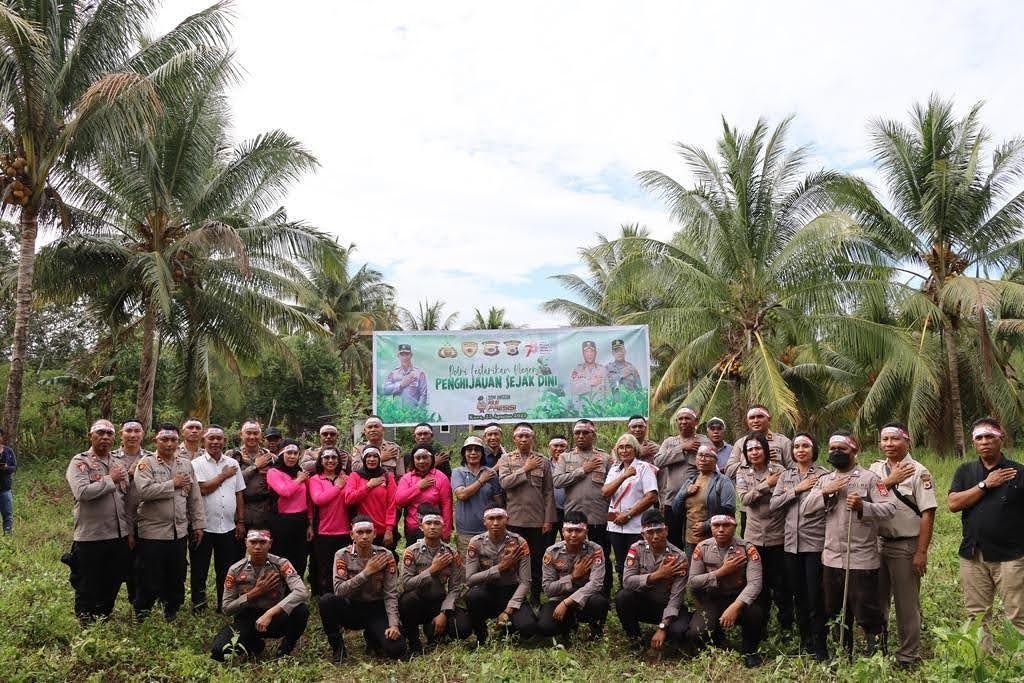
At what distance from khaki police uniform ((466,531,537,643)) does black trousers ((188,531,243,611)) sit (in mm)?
2104

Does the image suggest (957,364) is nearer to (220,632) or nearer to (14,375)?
(220,632)

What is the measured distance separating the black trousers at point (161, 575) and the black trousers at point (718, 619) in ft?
13.6

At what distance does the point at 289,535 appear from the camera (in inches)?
300

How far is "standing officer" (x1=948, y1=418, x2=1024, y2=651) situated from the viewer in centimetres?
563

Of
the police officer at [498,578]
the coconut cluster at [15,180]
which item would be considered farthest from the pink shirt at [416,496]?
the coconut cluster at [15,180]

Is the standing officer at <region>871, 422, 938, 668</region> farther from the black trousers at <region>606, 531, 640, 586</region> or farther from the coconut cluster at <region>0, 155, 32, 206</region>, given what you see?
the coconut cluster at <region>0, 155, 32, 206</region>

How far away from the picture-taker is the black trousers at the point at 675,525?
7.54 meters

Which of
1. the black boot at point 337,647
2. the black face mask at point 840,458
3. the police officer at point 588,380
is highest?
the police officer at point 588,380

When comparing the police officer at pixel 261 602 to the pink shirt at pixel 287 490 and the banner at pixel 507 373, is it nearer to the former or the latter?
the pink shirt at pixel 287 490

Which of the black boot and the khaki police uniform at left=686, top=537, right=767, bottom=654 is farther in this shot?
the black boot

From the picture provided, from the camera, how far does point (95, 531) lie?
6.76 metres

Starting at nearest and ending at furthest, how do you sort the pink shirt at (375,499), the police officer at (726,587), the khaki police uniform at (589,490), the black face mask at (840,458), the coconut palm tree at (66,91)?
the black face mask at (840,458), the police officer at (726,587), the pink shirt at (375,499), the khaki police uniform at (589,490), the coconut palm tree at (66,91)

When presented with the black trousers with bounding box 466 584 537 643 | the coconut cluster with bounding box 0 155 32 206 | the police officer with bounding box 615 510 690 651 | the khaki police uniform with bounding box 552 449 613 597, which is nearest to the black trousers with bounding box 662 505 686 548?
the khaki police uniform with bounding box 552 449 613 597

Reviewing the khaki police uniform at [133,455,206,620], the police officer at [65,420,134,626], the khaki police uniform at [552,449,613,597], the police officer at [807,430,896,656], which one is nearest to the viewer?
the police officer at [807,430,896,656]
